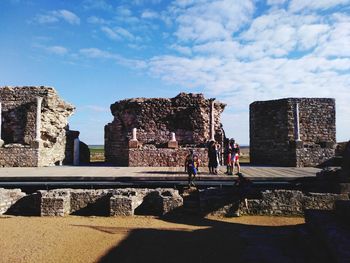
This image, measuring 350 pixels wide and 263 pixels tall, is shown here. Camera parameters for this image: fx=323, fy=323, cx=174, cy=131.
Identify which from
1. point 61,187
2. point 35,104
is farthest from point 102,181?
point 35,104

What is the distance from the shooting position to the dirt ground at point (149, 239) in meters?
5.90

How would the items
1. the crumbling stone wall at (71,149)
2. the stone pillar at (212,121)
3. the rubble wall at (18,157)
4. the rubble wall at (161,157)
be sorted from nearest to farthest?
the rubble wall at (161,157), the rubble wall at (18,157), the stone pillar at (212,121), the crumbling stone wall at (71,149)

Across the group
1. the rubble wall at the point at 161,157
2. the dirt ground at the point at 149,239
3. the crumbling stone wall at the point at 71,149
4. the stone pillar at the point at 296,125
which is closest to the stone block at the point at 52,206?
the dirt ground at the point at 149,239

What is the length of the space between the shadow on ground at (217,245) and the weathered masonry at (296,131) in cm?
1007

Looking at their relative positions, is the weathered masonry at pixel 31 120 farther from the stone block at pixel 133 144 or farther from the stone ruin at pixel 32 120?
the stone block at pixel 133 144

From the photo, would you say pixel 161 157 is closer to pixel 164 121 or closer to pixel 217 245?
pixel 164 121

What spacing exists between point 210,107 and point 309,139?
5.96 m

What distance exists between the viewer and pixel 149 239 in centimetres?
692

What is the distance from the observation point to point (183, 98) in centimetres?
2020

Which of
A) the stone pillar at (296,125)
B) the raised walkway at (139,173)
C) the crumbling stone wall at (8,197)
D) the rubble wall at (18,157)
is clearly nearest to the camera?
the crumbling stone wall at (8,197)

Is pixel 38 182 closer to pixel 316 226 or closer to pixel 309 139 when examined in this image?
pixel 316 226

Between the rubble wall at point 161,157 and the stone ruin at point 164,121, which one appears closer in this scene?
the rubble wall at point 161,157

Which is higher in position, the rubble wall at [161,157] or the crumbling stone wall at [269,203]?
the rubble wall at [161,157]

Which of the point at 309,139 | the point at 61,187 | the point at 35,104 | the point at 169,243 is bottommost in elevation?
the point at 169,243
